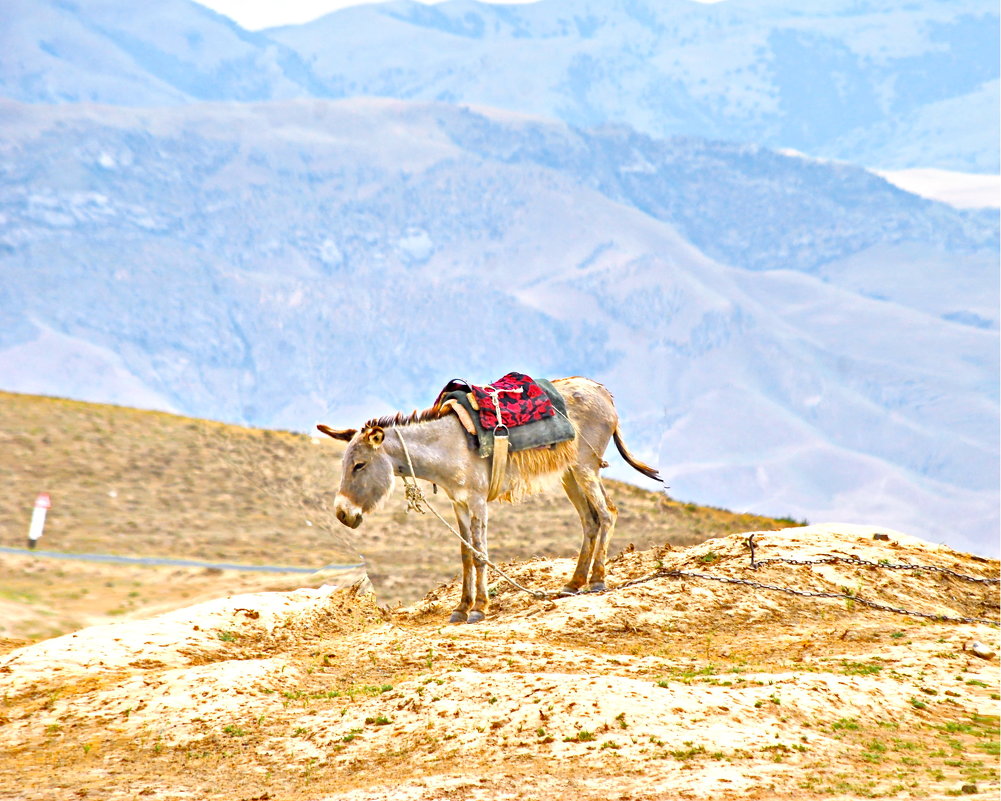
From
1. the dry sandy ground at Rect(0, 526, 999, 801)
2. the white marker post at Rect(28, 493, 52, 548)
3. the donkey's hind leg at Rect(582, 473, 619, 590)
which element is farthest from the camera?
the donkey's hind leg at Rect(582, 473, 619, 590)

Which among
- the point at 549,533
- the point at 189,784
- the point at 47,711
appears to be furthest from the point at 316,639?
the point at 549,533

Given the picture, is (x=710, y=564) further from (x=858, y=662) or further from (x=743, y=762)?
(x=743, y=762)

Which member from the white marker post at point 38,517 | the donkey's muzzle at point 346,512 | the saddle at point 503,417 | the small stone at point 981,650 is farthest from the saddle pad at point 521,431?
the small stone at point 981,650

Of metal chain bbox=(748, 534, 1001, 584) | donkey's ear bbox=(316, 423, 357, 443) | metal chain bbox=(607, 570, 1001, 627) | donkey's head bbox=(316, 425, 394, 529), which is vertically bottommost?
metal chain bbox=(607, 570, 1001, 627)

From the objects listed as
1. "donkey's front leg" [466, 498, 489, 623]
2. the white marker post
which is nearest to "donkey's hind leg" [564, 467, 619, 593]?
"donkey's front leg" [466, 498, 489, 623]

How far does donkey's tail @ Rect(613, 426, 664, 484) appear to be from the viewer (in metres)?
19.1

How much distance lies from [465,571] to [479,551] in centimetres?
43

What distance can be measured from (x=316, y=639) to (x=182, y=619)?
1.83 m

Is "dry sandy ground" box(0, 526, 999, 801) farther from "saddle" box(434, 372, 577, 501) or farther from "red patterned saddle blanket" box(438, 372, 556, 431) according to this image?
"red patterned saddle blanket" box(438, 372, 556, 431)

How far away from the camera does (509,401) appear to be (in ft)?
57.6

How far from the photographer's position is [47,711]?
12602 mm

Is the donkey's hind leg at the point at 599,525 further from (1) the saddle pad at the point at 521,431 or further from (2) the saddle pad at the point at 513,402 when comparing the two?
(2) the saddle pad at the point at 513,402

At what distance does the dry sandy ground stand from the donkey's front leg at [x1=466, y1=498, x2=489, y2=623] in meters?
0.28

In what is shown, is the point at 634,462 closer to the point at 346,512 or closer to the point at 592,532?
the point at 592,532
